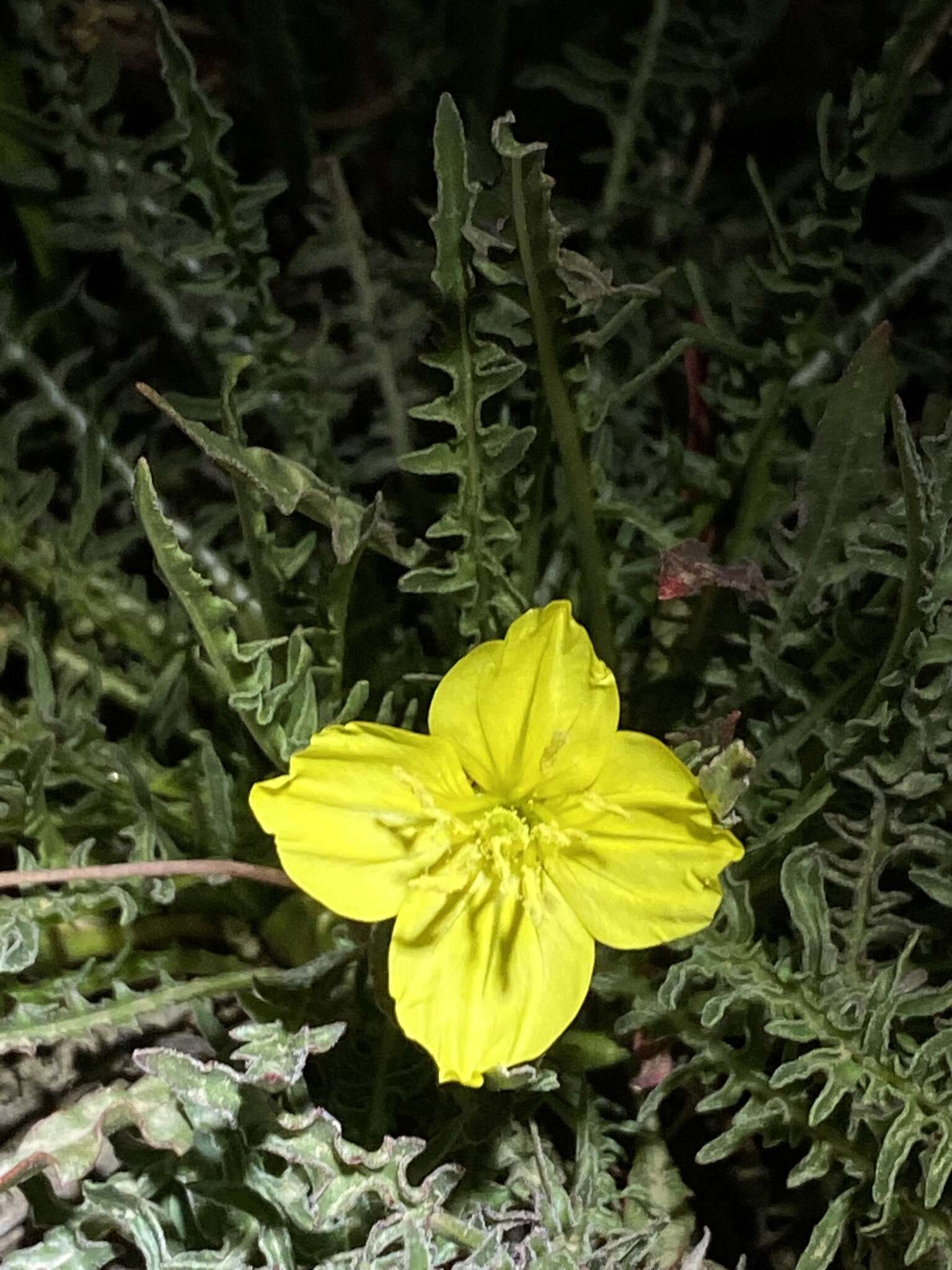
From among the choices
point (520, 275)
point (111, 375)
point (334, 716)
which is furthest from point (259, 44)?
point (334, 716)

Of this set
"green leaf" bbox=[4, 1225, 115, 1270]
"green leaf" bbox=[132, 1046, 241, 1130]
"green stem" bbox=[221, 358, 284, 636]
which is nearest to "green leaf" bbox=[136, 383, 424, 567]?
"green stem" bbox=[221, 358, 284, 636]

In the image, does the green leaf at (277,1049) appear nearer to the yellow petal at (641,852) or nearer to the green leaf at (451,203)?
the yellow petal at (641,852)

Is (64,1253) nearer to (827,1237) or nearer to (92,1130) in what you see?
(92,1130)

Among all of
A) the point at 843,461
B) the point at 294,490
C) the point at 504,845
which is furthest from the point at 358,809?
the point at 843,461

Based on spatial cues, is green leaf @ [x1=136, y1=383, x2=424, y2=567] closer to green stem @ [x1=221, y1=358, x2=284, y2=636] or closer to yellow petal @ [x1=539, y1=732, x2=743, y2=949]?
green stem @ [x1=221, y1=358, x2=284, y2=636]

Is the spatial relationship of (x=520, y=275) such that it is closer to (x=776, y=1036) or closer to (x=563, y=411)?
(x=563, y=411)

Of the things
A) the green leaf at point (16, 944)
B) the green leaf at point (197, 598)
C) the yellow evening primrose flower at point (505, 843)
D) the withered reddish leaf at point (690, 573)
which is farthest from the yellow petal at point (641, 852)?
the green leaf at point (16, 944)
